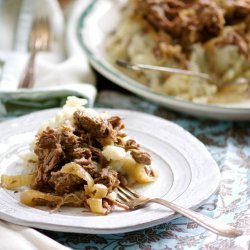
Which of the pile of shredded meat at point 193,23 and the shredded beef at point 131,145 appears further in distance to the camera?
the pile of shredded meat at point 193,23

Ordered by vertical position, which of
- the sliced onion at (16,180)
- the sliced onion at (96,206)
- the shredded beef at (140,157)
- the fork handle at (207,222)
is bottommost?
the sliced onion at (16,180)

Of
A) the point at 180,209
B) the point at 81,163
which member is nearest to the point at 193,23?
the point at 81,163

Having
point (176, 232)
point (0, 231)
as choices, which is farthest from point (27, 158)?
point (176, 232)

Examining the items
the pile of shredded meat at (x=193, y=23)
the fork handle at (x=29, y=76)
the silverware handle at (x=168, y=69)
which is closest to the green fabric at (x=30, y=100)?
the fork handle at (x=29, y=76)

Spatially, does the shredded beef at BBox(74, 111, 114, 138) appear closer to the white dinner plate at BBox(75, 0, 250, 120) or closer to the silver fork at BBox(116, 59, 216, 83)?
the white dinner plate at BBox(75, 0, 250, 120)

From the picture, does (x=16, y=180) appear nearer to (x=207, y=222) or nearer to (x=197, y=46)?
(x=207, y=222)

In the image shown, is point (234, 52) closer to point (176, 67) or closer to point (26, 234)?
point (176, 67)

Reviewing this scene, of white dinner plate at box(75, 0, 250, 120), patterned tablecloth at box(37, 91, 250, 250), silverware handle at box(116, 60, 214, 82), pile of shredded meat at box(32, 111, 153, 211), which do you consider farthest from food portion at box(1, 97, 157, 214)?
silverware handle at box(116, 60, 214, 82)

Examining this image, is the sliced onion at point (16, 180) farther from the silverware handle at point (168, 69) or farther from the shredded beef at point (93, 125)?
the silverware handle at point (168, 69)
